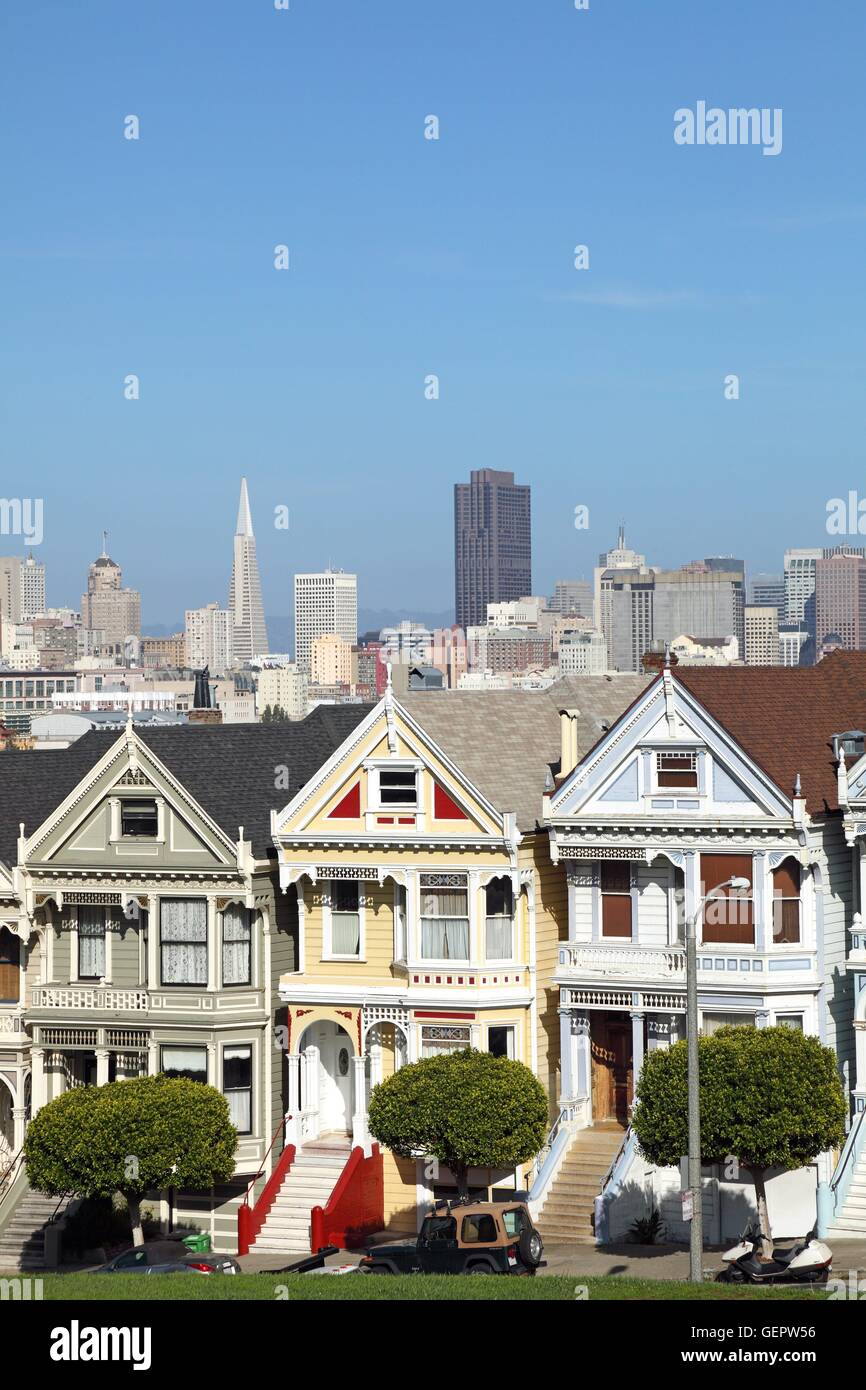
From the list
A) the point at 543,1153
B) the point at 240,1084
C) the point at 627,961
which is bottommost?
the point at 543,1153

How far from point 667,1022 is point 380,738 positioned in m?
8.03

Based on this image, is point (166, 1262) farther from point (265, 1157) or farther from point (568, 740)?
point (568, 740)

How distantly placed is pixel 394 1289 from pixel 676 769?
47.2 feet

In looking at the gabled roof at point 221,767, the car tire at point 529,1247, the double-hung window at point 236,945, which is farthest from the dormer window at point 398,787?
the car tire at point 529,1247

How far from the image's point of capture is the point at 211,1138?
49219 mm

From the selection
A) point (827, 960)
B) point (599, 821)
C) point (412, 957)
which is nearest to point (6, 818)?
point (412, 957)

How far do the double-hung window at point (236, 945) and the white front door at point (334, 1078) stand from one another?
1.95m

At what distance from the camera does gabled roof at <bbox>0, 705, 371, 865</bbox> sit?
2077 inches

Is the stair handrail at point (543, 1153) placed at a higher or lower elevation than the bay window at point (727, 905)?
lower

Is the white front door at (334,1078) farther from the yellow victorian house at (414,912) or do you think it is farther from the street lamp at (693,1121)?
the street lamp at (693,1121)

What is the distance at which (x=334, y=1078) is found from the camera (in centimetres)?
5212

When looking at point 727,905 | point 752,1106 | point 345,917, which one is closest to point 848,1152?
point 752,1106

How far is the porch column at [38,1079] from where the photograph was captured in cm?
5316
